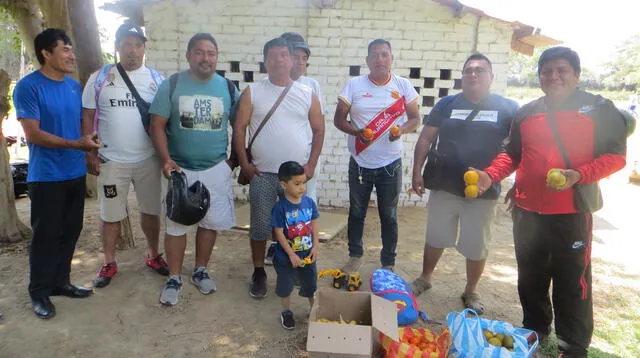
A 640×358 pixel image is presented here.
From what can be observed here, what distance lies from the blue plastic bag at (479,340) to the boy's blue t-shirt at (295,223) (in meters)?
1.14

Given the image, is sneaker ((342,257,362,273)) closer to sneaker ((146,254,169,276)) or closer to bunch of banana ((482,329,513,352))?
bunch of banana ((482,329,513,352))

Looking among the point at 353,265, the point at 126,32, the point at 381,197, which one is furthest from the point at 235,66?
the point at 353,265

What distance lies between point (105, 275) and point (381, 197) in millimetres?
2709

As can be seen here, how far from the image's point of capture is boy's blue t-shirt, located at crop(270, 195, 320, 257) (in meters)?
2.95

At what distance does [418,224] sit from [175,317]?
4034mm

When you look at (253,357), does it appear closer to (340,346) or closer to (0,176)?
(340,346)

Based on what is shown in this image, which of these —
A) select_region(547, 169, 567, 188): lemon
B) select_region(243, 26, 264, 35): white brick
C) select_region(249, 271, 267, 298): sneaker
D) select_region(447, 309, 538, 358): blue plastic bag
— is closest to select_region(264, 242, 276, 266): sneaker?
select_region(249, 271, 267, 298): sneaker

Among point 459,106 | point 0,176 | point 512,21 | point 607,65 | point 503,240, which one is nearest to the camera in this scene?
point 459,106

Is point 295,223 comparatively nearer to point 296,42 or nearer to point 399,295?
point 399,295

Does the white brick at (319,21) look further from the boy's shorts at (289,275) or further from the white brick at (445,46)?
the boy's shorts at (289,275)

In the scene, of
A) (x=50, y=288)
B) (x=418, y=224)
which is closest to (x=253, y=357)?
(x=50, y=288)

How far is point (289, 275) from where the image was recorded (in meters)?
3.06

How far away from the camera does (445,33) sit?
646cm

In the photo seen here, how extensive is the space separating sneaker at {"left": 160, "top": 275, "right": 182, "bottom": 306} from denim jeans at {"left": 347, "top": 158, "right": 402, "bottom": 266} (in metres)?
1.68
